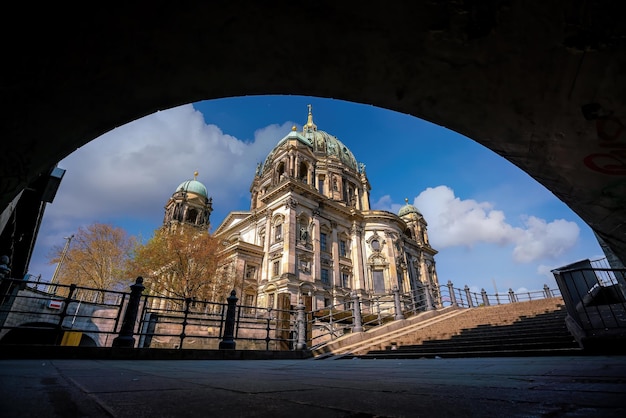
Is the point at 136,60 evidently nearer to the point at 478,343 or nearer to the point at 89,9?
the point at 89,9

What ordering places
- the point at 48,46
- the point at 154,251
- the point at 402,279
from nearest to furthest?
the point at 48,46 → the point at 154,251 → the point at 402,279

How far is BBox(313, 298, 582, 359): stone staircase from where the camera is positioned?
22.6 feet

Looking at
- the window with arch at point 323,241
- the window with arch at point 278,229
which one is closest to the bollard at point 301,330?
the window with arch at point 278,229

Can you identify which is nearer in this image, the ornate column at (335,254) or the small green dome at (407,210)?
the ornate column at (335,254)

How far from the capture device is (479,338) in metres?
8.73

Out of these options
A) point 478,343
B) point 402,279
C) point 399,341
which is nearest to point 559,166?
point 478,343

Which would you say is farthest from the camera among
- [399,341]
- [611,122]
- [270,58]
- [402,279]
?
[402,279]

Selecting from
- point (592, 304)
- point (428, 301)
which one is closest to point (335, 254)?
point (428, 301)

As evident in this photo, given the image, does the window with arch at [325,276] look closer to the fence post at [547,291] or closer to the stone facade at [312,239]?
→ the stone facade at [312,239]

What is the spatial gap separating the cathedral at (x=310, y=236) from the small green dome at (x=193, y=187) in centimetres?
58

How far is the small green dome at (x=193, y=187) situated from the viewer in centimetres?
4476

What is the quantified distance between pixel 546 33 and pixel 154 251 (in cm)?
2742

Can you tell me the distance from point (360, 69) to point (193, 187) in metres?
47.5

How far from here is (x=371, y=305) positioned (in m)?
27.5
